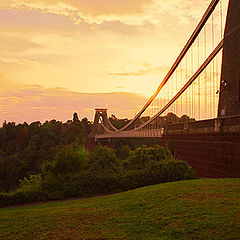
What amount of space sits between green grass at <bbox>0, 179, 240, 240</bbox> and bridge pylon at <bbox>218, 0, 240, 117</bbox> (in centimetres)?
901

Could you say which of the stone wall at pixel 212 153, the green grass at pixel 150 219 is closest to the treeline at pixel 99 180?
the stone wall at pixel 212 153

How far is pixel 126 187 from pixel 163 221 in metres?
7.33

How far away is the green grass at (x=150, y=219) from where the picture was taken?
5.69m

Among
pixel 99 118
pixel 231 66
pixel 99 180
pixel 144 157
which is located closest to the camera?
pixel 99 180

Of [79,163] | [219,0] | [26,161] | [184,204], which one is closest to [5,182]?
[26,161]

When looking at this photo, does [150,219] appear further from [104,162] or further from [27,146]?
[27,146]

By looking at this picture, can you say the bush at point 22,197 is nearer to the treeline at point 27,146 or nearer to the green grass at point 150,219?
the green grass at point 150,219

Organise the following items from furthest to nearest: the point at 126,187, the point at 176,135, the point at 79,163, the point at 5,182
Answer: the point at 5,182
the point at 176,135
the point at 79,163
the point at 126,187

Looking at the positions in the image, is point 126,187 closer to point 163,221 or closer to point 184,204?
point 184,204

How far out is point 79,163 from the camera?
16844 millimetres

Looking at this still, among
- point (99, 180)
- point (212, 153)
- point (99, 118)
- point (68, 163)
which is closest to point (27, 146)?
point (99, 118)

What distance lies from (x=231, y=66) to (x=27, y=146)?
83417 mm

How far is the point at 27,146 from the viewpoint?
91.5 meters

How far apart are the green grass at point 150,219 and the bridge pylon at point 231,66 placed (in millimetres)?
9007
